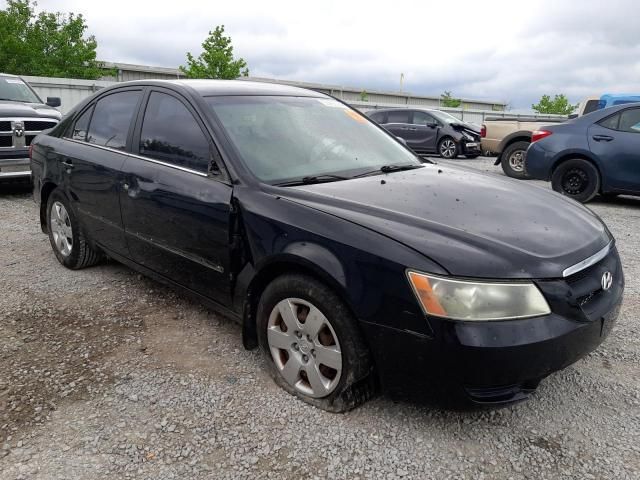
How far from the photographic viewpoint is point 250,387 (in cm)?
277

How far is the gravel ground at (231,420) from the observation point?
86.1 inches

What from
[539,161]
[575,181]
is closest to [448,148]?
[539,161]

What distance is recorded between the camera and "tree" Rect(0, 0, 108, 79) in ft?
80.8

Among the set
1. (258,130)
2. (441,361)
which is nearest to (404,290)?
(441,361)

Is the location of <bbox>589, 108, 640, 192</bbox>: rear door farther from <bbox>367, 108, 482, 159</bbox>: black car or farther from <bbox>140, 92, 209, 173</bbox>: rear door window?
<bbox>367, 108, 482, 159</bbox>: black car

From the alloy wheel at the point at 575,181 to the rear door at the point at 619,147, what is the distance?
0.29 meters

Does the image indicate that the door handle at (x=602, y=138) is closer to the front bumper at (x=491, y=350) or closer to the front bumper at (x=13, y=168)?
the front bumper at (x=491, y=350)

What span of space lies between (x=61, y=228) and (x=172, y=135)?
1.88 meters

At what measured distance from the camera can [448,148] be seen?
48.3ft

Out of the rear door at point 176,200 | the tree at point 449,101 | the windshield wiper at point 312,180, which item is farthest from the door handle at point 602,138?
the tree at point 449,101

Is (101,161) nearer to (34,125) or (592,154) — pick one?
(34,125)

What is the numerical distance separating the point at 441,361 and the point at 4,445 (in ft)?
6.27

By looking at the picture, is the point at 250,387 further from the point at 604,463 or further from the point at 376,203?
the point at 604,463

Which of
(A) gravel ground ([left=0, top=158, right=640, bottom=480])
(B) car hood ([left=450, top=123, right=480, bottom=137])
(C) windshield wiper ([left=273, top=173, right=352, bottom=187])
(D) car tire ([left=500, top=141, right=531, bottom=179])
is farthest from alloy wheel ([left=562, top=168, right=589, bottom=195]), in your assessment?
(B) car hood ([left=450, top=123, right=480, bottom=137])
